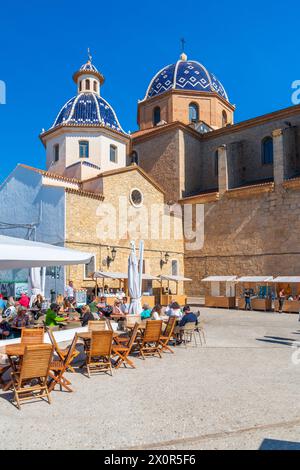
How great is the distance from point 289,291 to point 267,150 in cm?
1008

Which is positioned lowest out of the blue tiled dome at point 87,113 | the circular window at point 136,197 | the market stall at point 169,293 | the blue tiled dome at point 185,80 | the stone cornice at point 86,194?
the market stall at point 169,293

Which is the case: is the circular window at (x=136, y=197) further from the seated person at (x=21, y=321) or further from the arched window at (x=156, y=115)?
the seated person at (x=21, y=321)

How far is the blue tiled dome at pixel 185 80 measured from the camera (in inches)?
1193

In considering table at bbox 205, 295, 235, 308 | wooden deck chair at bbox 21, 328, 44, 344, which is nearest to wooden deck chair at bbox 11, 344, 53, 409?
wooden deck chair at bbox 21, 328, 44, 344

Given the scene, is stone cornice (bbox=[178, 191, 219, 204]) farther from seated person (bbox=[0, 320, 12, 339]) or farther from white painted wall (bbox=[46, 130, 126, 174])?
seated person (bbox=[0, 320, 12, 339])

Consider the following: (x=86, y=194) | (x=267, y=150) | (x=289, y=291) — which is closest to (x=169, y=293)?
(x=289, y=291)

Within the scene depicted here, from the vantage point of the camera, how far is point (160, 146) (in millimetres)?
28156

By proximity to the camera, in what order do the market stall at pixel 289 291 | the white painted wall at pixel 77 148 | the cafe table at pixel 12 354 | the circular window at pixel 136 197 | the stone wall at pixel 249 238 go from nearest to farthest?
the cafe table at pixel 12 354, the market stall at pixel 289 291, the stone wall at pixel 249 238, the circular window at pixel 136 197, the white painted wall at pixel 77 148

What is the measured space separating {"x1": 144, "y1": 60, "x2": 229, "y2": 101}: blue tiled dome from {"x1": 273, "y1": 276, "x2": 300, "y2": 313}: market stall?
1682cm

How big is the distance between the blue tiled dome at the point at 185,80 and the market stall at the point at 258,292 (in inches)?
639

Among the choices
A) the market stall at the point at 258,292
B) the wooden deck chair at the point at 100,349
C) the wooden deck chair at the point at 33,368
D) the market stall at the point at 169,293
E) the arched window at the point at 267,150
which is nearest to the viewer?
the wooden deck chair at the point at 33,368

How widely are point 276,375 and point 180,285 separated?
60.3 feet

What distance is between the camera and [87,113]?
23.3 m

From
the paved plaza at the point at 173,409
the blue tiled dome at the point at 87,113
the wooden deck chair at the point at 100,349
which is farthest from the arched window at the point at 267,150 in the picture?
the wooden deck chair at the point at 100,349
